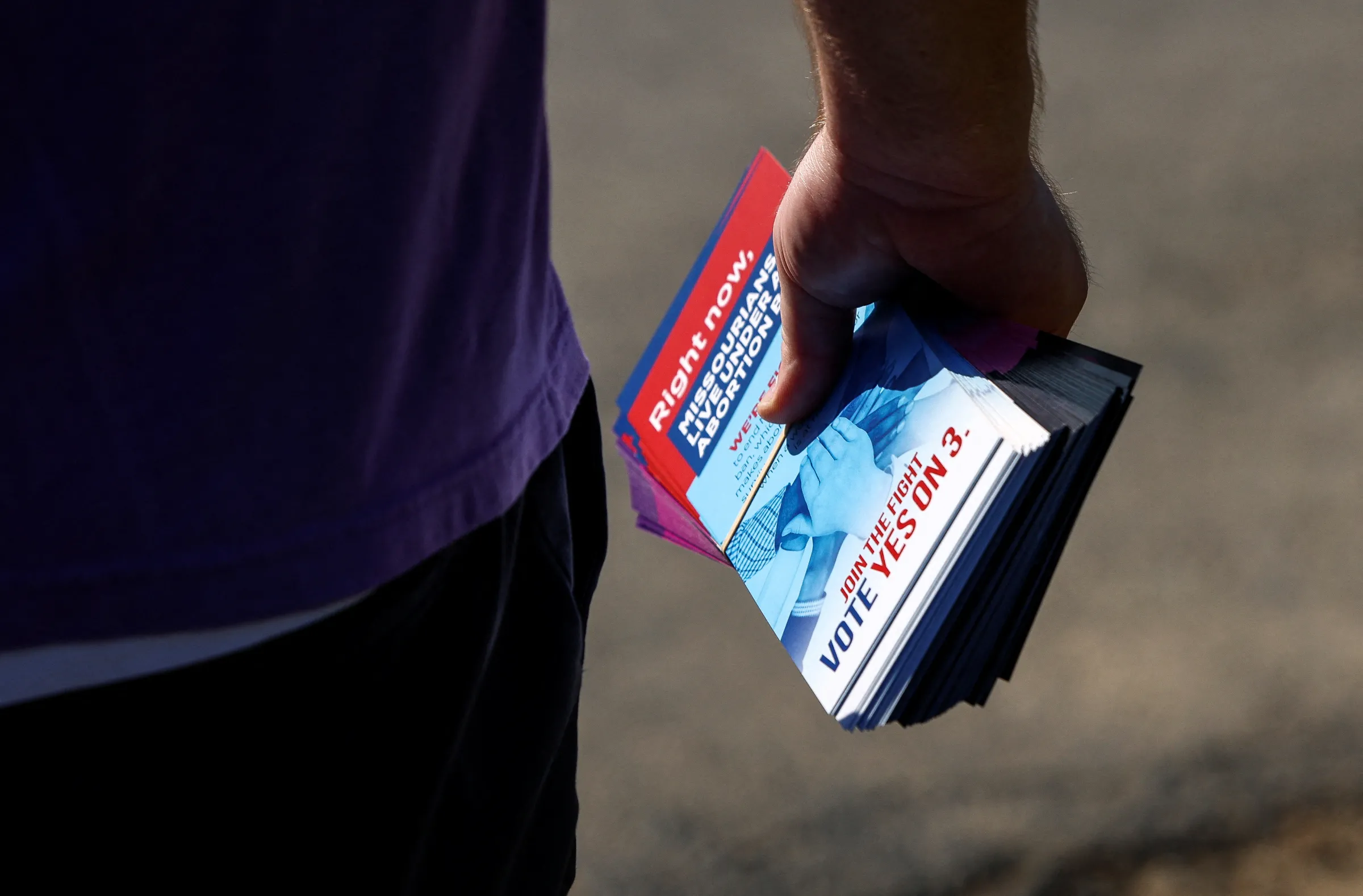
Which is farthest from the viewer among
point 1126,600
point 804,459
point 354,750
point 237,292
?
point 1126,600

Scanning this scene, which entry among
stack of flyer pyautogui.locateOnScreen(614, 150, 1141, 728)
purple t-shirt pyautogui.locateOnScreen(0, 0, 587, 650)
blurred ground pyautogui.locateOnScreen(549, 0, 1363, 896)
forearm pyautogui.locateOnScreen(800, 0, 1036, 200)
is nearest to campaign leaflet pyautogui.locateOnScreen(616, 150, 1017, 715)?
stack of flyer pyautogui.locateOnScreen(614, 150, 1141, 728)

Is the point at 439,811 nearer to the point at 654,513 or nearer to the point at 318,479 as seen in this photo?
the point at 318,479

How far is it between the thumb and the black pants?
0.47 feet

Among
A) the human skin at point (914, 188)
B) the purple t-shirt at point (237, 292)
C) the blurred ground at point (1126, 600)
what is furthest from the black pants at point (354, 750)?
the blurred ground at point (1126, 600)

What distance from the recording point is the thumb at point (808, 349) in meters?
0.90

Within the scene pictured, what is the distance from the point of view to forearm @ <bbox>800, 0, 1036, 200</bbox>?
2.40 feet

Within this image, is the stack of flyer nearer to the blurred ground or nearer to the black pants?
the black pants

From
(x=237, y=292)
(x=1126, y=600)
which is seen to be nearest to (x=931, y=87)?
(x=237, y=292)

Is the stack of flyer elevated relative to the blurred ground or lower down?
elevated

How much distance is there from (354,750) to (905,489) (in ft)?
1.15

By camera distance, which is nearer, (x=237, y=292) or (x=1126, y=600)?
(x=237, y=292)

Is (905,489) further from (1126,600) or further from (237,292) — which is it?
(1126,600)

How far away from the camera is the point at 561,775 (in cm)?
90

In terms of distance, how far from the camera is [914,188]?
0.80 m
